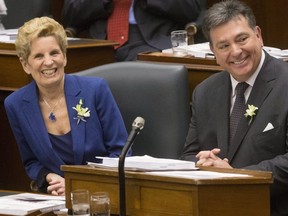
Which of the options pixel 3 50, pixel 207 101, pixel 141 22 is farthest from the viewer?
pixel 141 22

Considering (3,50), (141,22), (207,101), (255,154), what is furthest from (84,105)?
(141,22)

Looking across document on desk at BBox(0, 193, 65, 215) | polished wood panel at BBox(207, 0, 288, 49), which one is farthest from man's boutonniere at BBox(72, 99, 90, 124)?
polished wood panel at BBox(207, 0, 288, 49)

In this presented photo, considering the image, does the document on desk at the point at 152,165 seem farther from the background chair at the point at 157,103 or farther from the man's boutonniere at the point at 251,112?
the background chair at the point at 157,103

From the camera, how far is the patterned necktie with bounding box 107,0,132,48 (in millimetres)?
6195

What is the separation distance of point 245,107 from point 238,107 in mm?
53

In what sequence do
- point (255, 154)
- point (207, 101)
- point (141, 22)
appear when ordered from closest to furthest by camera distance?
point (255, 154) → point (207, 101) → point (141, 22)

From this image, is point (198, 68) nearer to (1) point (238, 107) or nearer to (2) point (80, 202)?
(1) point (238, 107)

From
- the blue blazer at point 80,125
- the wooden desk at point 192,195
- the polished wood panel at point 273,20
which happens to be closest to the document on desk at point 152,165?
the wooden desk at point 192,195

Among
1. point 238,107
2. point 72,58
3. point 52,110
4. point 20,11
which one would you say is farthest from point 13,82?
point 238,107

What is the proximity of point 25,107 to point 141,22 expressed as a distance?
1.99m

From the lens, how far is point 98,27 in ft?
20.9

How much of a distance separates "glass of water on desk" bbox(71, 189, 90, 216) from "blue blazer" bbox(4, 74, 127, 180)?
3.67ft

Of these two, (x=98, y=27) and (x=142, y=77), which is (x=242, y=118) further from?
(x=98, y=27)

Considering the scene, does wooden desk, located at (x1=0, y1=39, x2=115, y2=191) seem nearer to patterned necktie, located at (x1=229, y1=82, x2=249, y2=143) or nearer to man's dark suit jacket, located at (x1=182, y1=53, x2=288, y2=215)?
man's dark suit jacket, located at (x1=182, y1=53, x2=288, y2=215)
